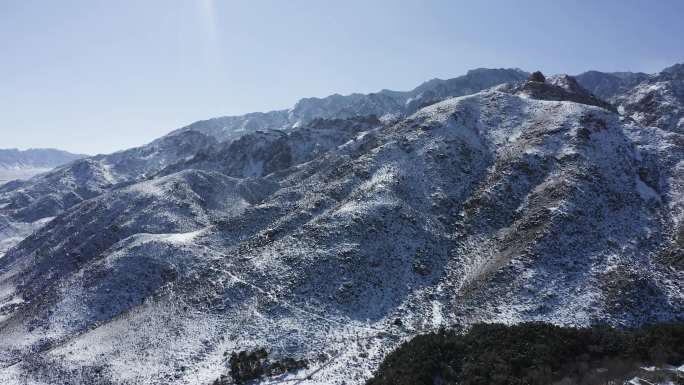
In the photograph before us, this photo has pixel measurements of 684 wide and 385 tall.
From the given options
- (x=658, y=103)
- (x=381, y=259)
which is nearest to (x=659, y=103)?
(x=658, y=103)

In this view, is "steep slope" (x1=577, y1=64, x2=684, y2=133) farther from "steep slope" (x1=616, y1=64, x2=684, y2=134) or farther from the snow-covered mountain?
the snow-covered mountain

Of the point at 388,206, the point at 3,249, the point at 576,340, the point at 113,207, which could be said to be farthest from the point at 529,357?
the point at 3,249

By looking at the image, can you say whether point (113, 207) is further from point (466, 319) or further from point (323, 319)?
point (466, 319)

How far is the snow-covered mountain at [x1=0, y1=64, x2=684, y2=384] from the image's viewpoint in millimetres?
41469

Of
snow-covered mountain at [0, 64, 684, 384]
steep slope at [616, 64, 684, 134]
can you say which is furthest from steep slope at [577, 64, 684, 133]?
snow-covered mountain at [0, 64, 684, 384]

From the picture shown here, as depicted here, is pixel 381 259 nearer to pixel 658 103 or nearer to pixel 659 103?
pixel 659 103

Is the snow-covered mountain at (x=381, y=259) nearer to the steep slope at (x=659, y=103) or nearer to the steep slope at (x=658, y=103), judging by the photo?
the steep slope at (x=658, y=103)

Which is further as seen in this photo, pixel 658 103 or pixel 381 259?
pixel 658 103

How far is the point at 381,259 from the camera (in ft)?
177

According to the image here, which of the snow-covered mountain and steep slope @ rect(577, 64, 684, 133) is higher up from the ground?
steep slope @ rect(577, 64, 684, 133)

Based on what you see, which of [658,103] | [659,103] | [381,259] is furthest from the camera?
[658,103]

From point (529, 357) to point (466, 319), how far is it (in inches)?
429

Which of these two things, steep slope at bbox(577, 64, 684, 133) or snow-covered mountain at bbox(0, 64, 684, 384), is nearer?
snow-covered mountain at bbox(0, 64, 684, 384)

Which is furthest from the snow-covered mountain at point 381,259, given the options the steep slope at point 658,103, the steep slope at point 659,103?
the steep slope at point 659,103
